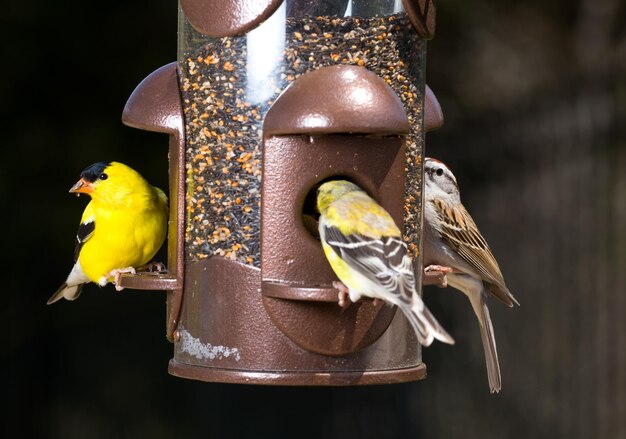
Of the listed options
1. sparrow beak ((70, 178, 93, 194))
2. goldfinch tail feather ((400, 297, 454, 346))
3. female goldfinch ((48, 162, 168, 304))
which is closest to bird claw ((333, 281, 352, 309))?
goldfinch tail feather ((400, 297, 454, 346))

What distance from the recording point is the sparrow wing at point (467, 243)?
18.9 feet

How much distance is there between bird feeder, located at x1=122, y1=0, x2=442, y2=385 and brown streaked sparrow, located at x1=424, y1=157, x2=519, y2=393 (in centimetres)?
130

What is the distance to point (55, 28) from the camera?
26.2 feet

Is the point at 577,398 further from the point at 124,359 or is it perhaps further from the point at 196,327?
the point at 196,327

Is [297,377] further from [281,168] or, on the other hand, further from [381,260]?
[281,168]

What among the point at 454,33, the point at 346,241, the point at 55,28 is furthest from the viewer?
the point at 454,33

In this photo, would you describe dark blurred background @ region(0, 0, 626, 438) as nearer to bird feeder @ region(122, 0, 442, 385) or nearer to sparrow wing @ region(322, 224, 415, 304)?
bird feeder @ region(122, 0, 442, 385)

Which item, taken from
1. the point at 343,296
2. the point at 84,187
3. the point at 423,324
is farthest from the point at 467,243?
the point at 423,324

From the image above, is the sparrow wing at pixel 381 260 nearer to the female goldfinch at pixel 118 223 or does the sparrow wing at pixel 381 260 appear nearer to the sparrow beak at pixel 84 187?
the female goldfinch at pixel 118 223

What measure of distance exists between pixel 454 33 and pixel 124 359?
3.28m

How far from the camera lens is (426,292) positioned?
8211 millimetres

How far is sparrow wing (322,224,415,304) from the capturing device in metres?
3.80

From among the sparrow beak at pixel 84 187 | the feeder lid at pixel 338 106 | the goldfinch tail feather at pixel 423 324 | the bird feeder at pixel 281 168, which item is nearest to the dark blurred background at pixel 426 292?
the sparrow beak at pixel 84 187

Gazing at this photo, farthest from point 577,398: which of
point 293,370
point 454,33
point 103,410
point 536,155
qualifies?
point 293,370
